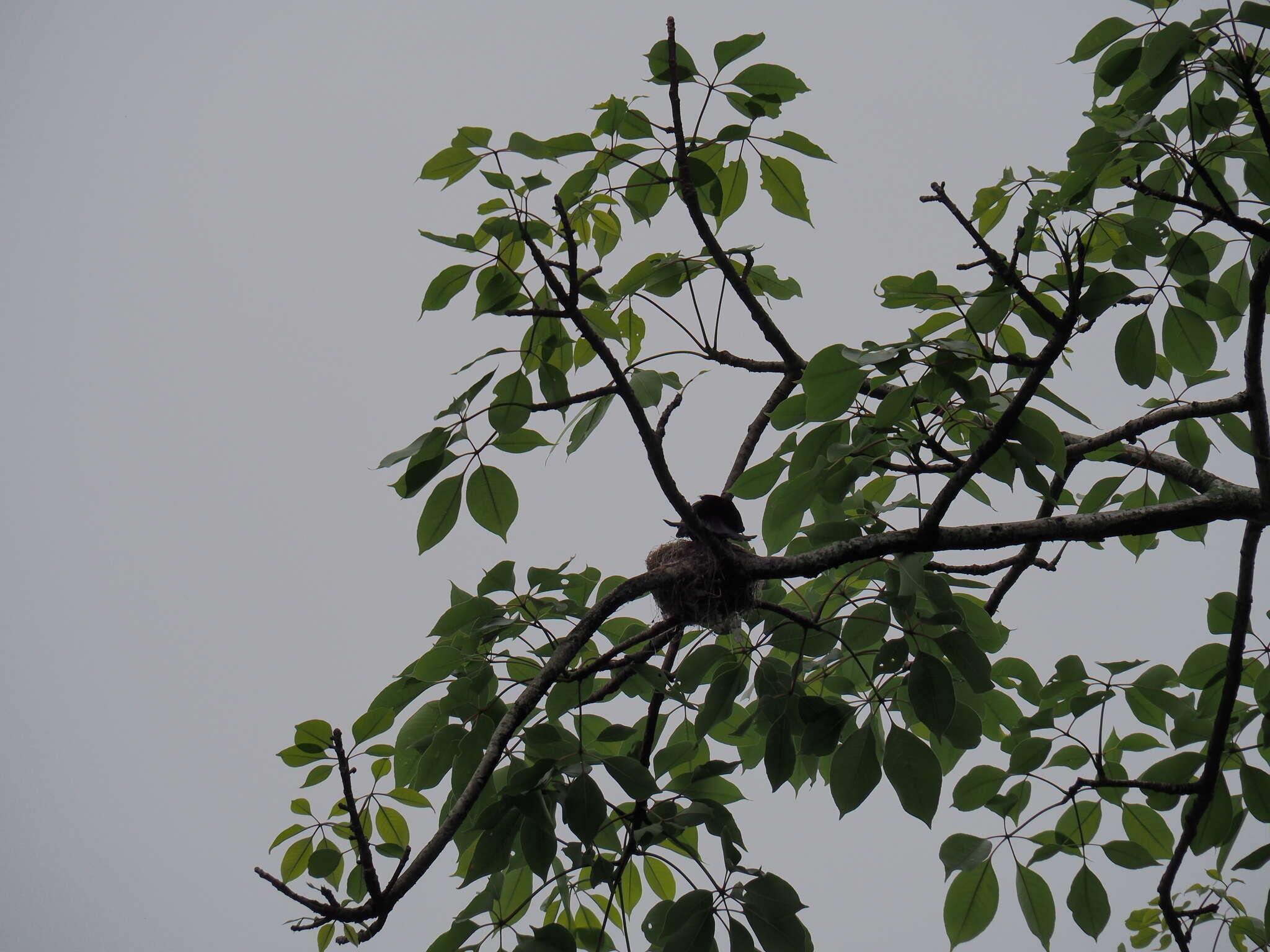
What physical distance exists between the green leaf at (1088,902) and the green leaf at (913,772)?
356 millimetres

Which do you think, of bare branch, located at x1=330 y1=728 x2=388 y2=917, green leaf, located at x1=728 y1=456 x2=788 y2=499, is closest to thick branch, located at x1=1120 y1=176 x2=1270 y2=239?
green leaf, located at x1=728 y1=456 x2=788 y2=499

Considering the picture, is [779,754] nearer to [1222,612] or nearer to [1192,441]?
[1222,612]

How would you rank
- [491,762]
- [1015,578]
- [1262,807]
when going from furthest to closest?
[1015,578] → [1262,807] → [491,762]

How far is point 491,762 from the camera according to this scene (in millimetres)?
860

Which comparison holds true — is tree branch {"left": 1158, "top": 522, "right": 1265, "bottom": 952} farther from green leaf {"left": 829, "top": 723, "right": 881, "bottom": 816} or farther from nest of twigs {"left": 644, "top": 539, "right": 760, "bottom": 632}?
nest of twigs {"left": 644, "top": 539, "right": 760, "bottom": 632}

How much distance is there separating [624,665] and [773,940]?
32 centimetres

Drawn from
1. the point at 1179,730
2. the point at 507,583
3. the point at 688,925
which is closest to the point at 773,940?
the point at 688,925

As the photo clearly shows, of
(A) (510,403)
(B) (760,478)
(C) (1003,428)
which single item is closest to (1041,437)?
(C) (1003,428)

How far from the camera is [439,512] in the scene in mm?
1006

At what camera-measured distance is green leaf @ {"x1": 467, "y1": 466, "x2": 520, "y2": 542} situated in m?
1.02

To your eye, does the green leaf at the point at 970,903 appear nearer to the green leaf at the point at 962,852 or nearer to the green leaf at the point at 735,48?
the green leaf at the point at 962,852

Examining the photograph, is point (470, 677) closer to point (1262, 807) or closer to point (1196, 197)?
point (1262, 807)

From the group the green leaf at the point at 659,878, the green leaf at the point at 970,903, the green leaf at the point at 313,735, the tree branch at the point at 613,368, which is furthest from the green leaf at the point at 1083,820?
the green leaf at the point at 313,735

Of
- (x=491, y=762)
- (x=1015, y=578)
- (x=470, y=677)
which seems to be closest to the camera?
(x=491, y=762)
